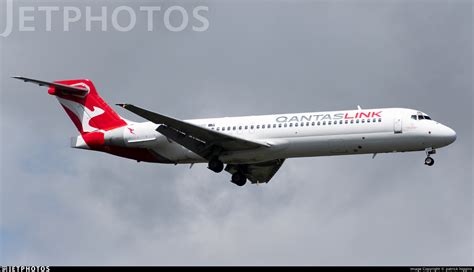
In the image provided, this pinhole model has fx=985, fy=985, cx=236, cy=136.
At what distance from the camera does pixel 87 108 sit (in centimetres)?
5691

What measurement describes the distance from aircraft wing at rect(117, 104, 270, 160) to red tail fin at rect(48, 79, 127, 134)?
4698mm

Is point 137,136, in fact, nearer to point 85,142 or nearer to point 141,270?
point 85,142

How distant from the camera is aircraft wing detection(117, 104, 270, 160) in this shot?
1992 inches

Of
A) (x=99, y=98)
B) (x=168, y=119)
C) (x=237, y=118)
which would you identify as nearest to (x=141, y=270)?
(x=168, y=119)

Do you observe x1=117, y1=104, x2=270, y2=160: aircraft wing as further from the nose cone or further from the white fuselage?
the nose cone

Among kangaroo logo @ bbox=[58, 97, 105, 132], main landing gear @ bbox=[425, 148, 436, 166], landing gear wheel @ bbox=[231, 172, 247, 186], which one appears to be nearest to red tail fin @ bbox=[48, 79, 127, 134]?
kangaroo logo @ bbox=[58, 97, 105, 132]

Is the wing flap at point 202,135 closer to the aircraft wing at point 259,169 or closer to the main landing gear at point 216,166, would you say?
the main landing gear at point 216,166

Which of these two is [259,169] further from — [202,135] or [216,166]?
[202,135]

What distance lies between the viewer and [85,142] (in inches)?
2159

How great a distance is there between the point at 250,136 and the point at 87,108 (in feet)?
35.2

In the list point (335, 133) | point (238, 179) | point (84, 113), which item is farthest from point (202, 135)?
point (84, 113)

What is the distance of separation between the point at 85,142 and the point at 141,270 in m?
21.7

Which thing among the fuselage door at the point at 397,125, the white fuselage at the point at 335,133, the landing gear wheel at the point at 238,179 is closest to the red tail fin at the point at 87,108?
the white fuselage at the point at 335,133

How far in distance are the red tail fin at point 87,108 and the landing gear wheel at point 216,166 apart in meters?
6.15
